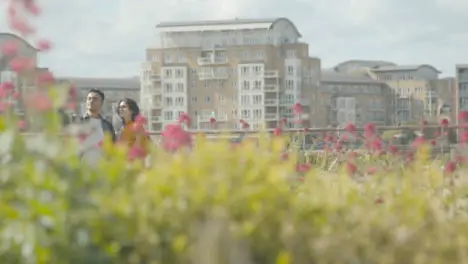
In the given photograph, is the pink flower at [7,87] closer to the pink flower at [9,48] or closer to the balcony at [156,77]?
the pink flower at [9,48]

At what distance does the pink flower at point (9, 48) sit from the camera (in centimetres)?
406

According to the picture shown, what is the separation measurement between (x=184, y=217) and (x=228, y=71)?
117127mm

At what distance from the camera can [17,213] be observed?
3.31 meters

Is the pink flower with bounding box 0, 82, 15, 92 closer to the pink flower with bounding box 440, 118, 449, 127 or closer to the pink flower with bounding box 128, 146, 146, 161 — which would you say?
the pink flower with bounding box 128, 146, 146, 161

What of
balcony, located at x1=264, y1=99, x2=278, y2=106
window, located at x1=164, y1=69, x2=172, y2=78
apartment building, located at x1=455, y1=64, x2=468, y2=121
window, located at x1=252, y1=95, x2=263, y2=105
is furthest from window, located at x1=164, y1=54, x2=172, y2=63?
apartment building, located at x1=455, y1=64, x2=468, y2=121

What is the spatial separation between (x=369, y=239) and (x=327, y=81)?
430ft

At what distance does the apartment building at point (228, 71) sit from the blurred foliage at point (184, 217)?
→ 11157 centimetres

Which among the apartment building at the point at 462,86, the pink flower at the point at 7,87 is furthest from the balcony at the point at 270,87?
the pink flower at the point at 7,87

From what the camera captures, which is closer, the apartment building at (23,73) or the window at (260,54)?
the apartment building at (23,73)

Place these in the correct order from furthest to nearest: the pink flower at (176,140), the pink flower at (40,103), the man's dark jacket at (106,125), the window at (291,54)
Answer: the window at (291,54)
the man's dark jacket at (106,125)
the pink flower at (176,140)
the pink flower at (40,103)

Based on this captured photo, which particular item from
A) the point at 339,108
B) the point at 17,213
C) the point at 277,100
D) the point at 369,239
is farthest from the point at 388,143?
the point at 339,108

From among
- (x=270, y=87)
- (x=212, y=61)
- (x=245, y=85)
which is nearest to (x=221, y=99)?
(x=245, y=85)

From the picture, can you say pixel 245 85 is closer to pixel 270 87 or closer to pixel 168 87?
pixel 270 87

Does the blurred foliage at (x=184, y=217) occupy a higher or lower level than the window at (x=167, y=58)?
lower
